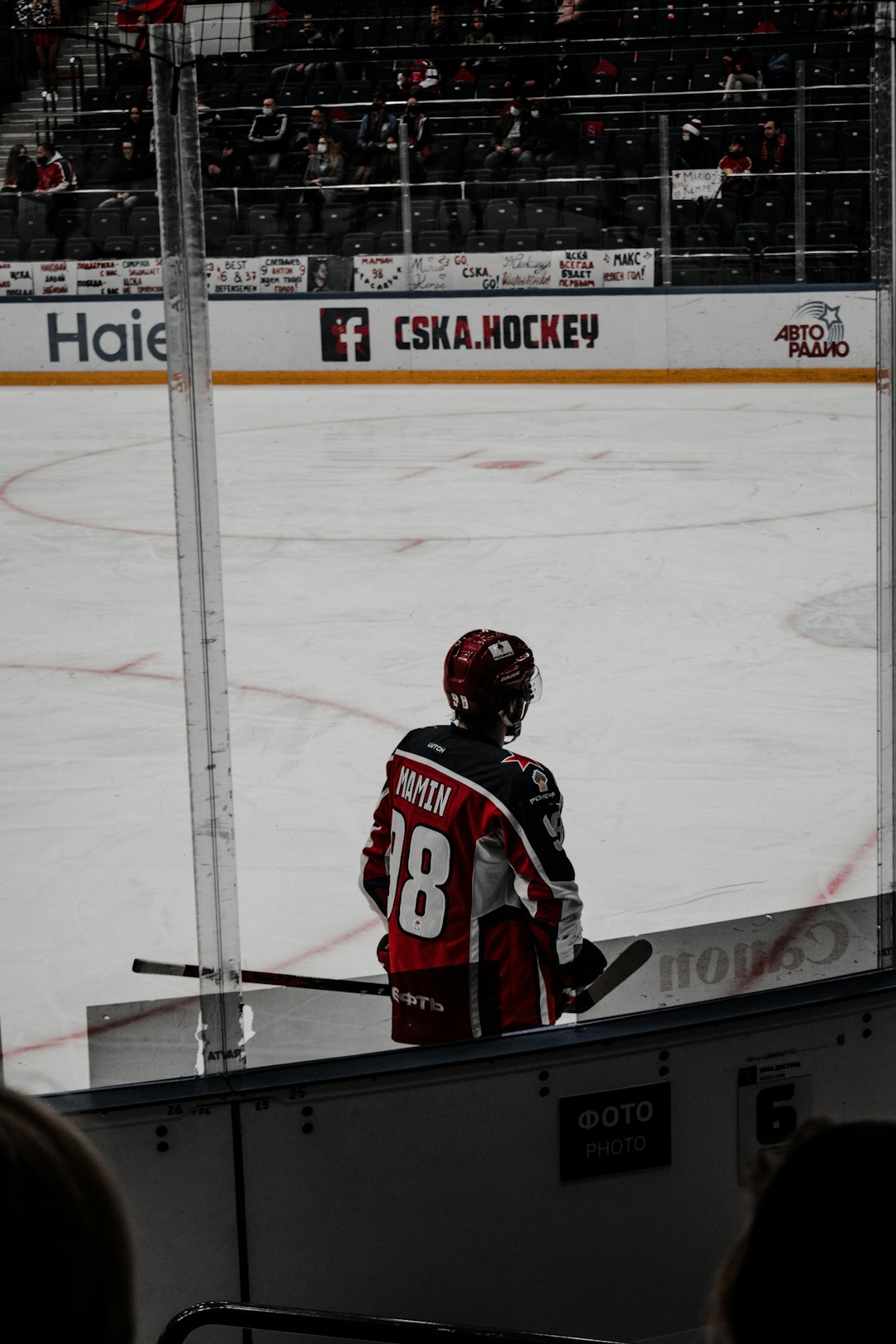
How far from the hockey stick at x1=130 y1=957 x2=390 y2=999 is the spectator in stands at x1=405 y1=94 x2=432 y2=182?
33.8 ft

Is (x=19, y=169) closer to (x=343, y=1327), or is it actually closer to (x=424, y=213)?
(x=424, y=213)

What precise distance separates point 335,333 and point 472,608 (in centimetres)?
689

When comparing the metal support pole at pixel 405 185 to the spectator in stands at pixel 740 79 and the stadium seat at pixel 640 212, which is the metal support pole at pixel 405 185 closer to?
the stadium seat at pixel 640 212

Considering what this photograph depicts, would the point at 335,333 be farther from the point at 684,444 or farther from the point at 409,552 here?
the point at 409,552

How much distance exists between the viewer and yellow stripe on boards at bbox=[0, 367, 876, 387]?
478 inches

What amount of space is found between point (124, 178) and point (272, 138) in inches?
58.9

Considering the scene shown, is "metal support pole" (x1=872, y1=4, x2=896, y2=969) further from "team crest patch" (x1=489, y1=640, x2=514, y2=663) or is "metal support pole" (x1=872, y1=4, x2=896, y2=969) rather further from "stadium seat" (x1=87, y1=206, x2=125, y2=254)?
"stadium seat" (x1=87, y1=206, x2=125, y2=254)

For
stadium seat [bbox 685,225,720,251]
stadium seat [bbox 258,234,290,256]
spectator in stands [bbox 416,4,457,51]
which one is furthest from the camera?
spectator in stands [bbox 416,4,457,51]

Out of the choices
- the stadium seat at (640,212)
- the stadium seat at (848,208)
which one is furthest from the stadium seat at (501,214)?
the stadium seat at (848,208)

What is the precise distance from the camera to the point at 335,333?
42.1ft

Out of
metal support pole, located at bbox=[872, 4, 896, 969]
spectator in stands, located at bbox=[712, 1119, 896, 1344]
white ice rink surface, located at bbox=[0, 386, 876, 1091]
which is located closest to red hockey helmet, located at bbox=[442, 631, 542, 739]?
metal support pole, located at bbox=[872, 4, 896, 969]

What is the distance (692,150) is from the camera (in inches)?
452

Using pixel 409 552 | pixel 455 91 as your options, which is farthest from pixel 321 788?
pixel 455 91

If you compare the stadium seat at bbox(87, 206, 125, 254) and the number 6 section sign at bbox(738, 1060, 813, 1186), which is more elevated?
the stadium seat at bbox(87, 206, 125, 254)
